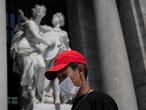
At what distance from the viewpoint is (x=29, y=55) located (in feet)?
32.2

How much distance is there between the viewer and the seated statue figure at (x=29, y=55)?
9.31m

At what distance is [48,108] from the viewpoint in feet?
29.5

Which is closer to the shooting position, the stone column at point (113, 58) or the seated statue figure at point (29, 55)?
→ the seated statue figure at point (29, 55)

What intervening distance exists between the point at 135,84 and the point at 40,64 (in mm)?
3613

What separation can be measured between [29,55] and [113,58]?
8.74 feet

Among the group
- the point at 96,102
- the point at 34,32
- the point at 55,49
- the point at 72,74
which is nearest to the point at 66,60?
the point at 72,74

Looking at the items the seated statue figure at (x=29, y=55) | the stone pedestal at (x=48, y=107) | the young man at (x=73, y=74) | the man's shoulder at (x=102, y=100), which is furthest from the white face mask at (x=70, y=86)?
the seated statue figure at (x=29, y=55)

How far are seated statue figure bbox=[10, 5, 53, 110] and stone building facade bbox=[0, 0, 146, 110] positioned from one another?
0.75 meters

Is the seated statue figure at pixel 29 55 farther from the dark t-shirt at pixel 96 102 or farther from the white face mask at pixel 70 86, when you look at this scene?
the dark t-shirt at pixel 96 102
